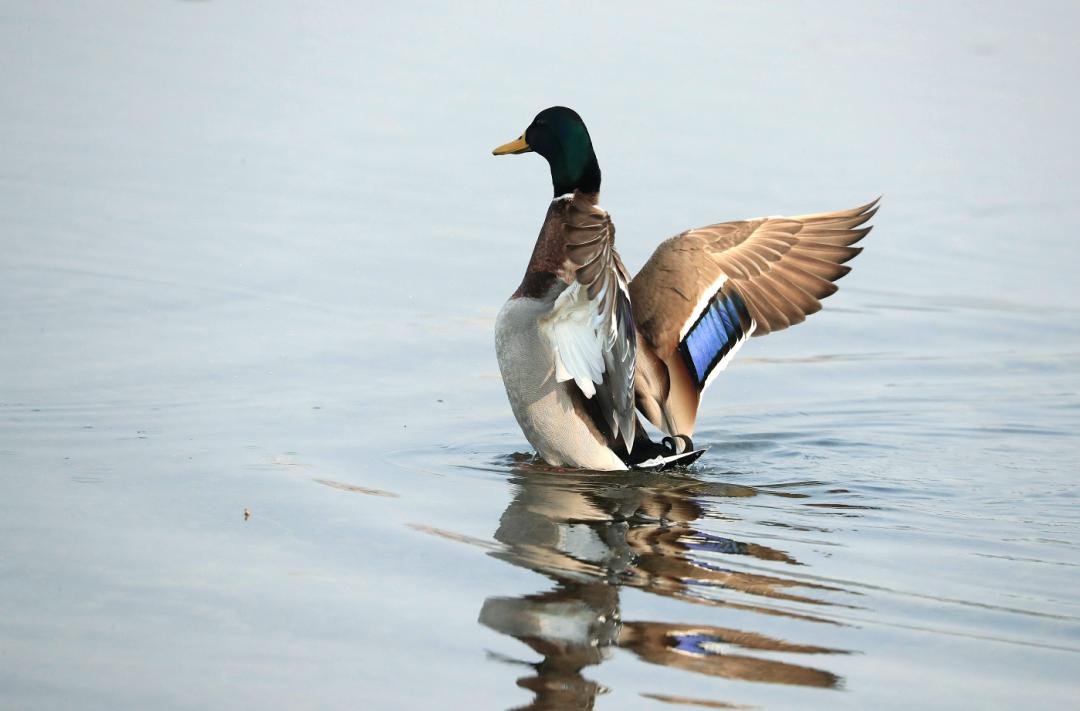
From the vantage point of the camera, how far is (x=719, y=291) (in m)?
6.18

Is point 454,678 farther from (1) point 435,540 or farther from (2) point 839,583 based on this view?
(2) point 839,583

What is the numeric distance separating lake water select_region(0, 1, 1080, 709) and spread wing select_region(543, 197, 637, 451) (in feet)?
1.17

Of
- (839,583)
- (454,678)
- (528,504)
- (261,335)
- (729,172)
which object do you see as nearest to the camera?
(454,678)

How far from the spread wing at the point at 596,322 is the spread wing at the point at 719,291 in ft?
1.08

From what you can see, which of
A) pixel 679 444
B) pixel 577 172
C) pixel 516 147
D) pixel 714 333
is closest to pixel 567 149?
pixel 577 172

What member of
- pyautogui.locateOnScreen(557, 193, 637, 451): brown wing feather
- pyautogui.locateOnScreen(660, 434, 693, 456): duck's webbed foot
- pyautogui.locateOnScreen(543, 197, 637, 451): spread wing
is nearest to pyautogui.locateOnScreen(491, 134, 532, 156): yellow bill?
pyautogui.locateOnScreen(557, 193, 637, 451): brown wing feather

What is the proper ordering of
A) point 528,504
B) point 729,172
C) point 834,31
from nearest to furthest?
point 528,504
point 729,172
point 834,31

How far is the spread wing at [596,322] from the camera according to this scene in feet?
15.6

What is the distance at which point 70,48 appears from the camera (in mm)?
11336

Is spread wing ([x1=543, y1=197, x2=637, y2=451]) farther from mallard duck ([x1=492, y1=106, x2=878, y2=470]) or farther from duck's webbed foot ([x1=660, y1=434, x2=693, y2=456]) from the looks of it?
duck's webbed foot ([x1=660, y1=434, x2=693, y2=456])

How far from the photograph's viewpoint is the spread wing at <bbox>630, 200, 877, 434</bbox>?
237 inches

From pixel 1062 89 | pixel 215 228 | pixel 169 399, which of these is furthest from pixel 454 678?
pixel 1062 89

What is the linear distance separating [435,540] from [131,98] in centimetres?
658

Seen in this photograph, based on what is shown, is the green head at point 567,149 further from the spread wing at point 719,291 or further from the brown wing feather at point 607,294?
the spread wing at point 719,291
